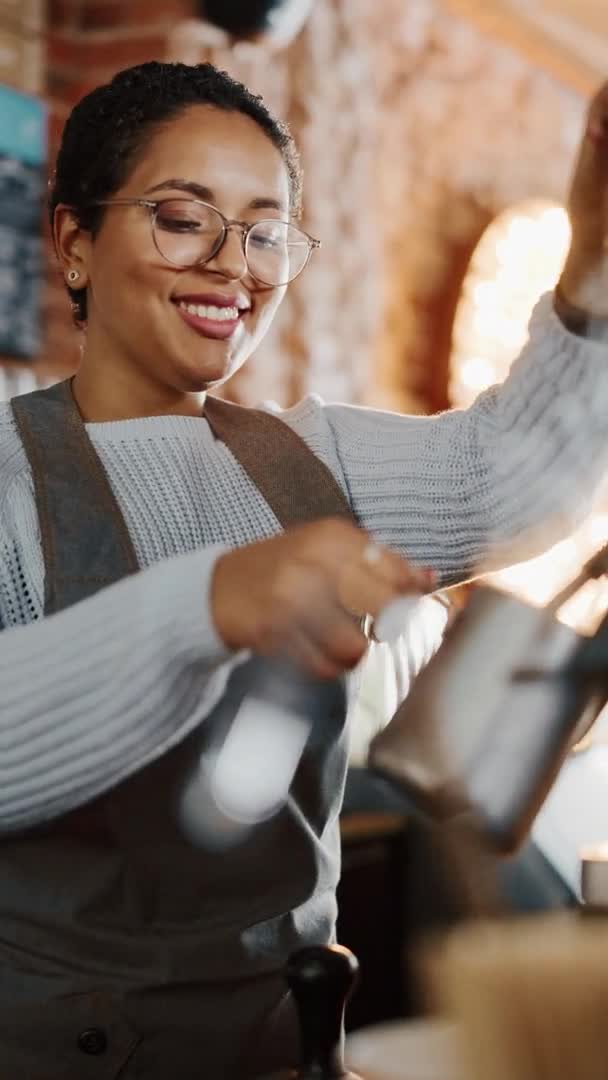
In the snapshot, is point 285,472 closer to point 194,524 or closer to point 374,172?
point 194,524

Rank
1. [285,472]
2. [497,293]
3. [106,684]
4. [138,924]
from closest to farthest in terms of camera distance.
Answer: [106,684]
[138,924]
[285,472]
[497,293]

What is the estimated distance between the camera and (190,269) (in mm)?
723

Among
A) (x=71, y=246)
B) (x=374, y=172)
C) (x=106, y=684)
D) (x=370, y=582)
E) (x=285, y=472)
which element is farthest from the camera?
(x=374, y=172)

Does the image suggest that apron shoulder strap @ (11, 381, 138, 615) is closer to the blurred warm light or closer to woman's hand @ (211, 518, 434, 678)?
woman's hand @ (211, 518, 434, 678)

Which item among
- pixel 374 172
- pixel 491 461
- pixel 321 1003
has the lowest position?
pixel 321 1003

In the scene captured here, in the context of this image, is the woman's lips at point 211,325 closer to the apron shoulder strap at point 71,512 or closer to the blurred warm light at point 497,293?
the apron shoulder strap at point 71,512

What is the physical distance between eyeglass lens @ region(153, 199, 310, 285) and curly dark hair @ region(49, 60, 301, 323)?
0.26 feet

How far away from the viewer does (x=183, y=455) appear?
2.53 feet

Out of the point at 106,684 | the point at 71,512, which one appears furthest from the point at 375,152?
the point at 106,684

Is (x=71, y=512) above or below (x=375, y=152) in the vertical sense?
below

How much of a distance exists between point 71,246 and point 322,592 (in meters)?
0.59

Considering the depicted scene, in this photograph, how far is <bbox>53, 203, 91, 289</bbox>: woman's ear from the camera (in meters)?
0.86

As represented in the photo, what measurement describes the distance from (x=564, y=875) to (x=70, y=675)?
7.6 inches

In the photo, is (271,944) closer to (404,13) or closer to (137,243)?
(137,243)
